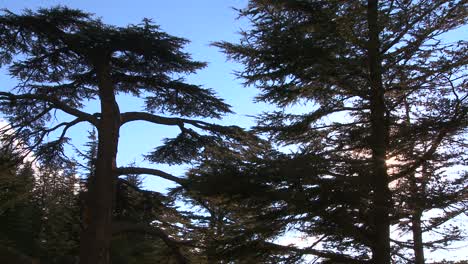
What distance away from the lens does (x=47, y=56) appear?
14.1m

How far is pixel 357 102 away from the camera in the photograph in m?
9.41

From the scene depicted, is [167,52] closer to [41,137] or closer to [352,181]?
[41,137]

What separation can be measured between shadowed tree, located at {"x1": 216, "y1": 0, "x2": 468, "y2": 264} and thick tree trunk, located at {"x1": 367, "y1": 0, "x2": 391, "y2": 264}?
0.02 metres

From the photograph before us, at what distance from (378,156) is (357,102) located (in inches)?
59.1

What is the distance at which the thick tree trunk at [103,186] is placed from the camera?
501 inches

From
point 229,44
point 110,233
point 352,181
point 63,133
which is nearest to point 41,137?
point 63,133

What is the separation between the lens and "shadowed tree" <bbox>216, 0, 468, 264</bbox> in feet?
25.7

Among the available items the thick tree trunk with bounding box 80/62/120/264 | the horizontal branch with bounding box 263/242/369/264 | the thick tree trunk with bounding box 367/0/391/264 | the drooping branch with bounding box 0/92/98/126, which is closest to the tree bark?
the thick tree trunk with bounding box 367/0/391/264

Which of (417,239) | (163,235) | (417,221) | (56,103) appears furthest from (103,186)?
(417,221)

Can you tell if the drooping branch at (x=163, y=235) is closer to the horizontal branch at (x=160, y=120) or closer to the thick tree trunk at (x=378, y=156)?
the horizontal branch at (x=160, y=120)

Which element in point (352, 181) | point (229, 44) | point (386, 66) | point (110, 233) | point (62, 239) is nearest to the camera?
point (352, 181)

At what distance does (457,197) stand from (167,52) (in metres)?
8.30

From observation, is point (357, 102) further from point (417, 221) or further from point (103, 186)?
point (103, 186)

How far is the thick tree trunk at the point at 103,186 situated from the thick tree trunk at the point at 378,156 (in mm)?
7262
